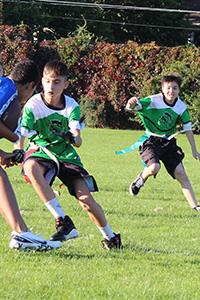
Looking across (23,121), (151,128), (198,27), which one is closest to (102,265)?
(23,121)

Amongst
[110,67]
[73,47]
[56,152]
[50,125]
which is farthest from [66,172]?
[73,47]

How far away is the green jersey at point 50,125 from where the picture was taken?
714 cm

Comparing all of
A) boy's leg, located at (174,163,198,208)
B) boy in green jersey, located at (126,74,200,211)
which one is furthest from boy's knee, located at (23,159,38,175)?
boy's leg, located at (174,163,198,208)

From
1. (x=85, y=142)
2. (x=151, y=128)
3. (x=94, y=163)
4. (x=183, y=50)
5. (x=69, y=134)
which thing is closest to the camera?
(x=69, y=134)

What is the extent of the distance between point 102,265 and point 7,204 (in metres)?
0.86

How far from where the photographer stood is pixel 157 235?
25.6ft

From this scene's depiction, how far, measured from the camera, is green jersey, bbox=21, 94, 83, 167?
7141 mm

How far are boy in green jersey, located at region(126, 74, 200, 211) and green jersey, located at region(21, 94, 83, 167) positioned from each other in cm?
303

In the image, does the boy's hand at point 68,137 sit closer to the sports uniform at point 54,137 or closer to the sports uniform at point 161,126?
the sports uniform at point 54,137

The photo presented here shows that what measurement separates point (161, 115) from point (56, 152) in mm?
3347

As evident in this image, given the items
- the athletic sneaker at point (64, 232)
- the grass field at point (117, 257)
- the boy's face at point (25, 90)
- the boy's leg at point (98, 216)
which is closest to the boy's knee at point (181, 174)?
the grass field at point (117, 257)

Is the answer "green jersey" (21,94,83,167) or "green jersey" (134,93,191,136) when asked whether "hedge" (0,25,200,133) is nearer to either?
"green jersey" (134,93,191,136)

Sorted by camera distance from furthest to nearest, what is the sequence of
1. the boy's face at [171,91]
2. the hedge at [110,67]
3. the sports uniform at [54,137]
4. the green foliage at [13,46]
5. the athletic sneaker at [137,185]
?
the green foliage at [13,46], the hedge at [110,67], the athletic sneaker at [137,185], the boy's face at [171,91], the sports uniform at [54,137]

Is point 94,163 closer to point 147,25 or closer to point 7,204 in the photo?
point 7,204
